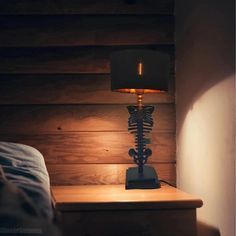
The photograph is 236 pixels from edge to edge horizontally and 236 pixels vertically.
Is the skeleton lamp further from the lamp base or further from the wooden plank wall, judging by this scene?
the wooden plank wall

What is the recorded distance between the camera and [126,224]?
150cm

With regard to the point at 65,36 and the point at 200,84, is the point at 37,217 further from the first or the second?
the point at 65,36

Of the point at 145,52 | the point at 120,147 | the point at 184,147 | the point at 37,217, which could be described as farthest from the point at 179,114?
the point at 37,217

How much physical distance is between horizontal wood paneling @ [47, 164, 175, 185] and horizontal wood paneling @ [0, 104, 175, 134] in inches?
7.6

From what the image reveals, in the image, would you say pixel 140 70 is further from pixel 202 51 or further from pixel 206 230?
pixel 206 230

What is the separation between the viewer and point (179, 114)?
2137mm

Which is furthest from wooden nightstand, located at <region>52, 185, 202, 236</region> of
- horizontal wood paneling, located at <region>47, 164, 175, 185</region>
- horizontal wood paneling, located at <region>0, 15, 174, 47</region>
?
horizontal wood paneling, located at <region>0, 15, 174, 47</region>

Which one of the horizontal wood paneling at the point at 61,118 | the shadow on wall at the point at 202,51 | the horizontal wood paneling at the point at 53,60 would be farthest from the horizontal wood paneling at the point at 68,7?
the horizontal wood paneling at the point at 61,118

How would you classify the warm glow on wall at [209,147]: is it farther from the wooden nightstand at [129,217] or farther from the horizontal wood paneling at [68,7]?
the horizontal wood paneling at [68,7]

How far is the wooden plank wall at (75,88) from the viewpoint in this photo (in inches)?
85.7

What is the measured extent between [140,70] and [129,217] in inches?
23.9

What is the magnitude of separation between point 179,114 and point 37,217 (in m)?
1.14

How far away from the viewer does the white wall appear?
147 centimetres

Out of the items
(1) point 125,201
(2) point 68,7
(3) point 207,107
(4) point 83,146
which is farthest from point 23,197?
(2) point 68,7
